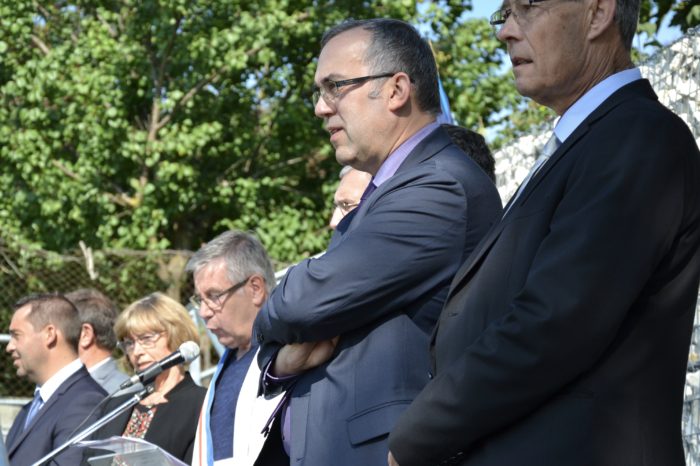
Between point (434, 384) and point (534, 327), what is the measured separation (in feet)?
0.82

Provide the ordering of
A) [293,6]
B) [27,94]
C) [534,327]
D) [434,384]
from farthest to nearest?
[293,6] < [27,94] < [434,384] < [534,327]

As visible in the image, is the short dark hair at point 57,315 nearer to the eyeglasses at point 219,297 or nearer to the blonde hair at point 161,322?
the blonde hair at point 161,322

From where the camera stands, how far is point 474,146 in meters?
3.76

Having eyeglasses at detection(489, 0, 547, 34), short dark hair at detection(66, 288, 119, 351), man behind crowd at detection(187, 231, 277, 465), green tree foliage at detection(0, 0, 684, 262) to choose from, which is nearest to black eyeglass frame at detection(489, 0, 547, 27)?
eyeglasses at detection(489, 0, 547, 34)

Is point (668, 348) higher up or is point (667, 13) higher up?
point (667, 13)

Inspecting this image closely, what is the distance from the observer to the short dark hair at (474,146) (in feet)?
12.2

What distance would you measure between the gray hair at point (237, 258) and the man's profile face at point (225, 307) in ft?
0.09

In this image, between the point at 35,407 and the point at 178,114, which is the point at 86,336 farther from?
the point at 178,114

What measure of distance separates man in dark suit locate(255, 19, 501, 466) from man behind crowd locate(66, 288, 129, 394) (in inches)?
149

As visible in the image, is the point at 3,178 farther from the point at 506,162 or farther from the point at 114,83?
the point at 506,162

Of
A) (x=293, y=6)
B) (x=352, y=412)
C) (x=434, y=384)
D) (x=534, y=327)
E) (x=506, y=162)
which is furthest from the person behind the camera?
(x=293, y=6)

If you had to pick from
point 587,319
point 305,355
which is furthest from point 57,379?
point 587,319

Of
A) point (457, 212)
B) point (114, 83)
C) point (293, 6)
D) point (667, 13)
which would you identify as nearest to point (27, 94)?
point (114, 83)

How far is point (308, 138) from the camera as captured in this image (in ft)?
59.3
